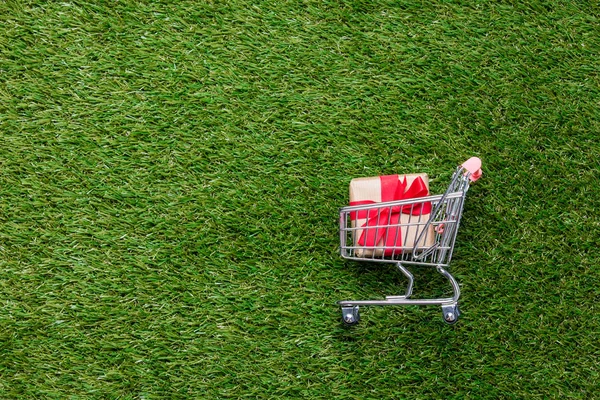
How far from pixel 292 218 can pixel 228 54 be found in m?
0.56

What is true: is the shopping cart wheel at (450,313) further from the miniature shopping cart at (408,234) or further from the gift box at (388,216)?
the gift box at (388,216)

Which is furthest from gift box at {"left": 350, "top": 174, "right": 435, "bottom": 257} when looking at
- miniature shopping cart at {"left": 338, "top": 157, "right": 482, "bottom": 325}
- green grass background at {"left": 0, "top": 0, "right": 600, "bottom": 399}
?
green grass background at {"left": 0, "top": 0, "right": 600, "bottom": 399}

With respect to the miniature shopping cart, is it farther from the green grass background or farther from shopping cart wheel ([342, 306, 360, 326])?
the green grass background

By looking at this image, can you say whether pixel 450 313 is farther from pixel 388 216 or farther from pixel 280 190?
pixel 280 190

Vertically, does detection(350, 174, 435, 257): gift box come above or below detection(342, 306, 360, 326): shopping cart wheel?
above

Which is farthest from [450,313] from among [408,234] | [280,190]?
[280,190]

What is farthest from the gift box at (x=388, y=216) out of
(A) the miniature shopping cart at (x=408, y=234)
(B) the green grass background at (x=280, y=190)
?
(B) the green grass background at (x=280, y=190)

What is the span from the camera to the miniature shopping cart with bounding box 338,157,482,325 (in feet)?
5.62

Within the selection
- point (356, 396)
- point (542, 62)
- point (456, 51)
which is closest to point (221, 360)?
point (356, 396)

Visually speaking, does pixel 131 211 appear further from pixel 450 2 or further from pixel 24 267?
pixel 450 2

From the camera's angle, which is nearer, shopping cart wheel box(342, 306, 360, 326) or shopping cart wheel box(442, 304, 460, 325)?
shopping cart wheel box(442, 304, 460, 325)

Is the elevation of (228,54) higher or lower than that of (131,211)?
higher

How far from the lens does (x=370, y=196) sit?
1844 mm

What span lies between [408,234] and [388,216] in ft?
0.28
